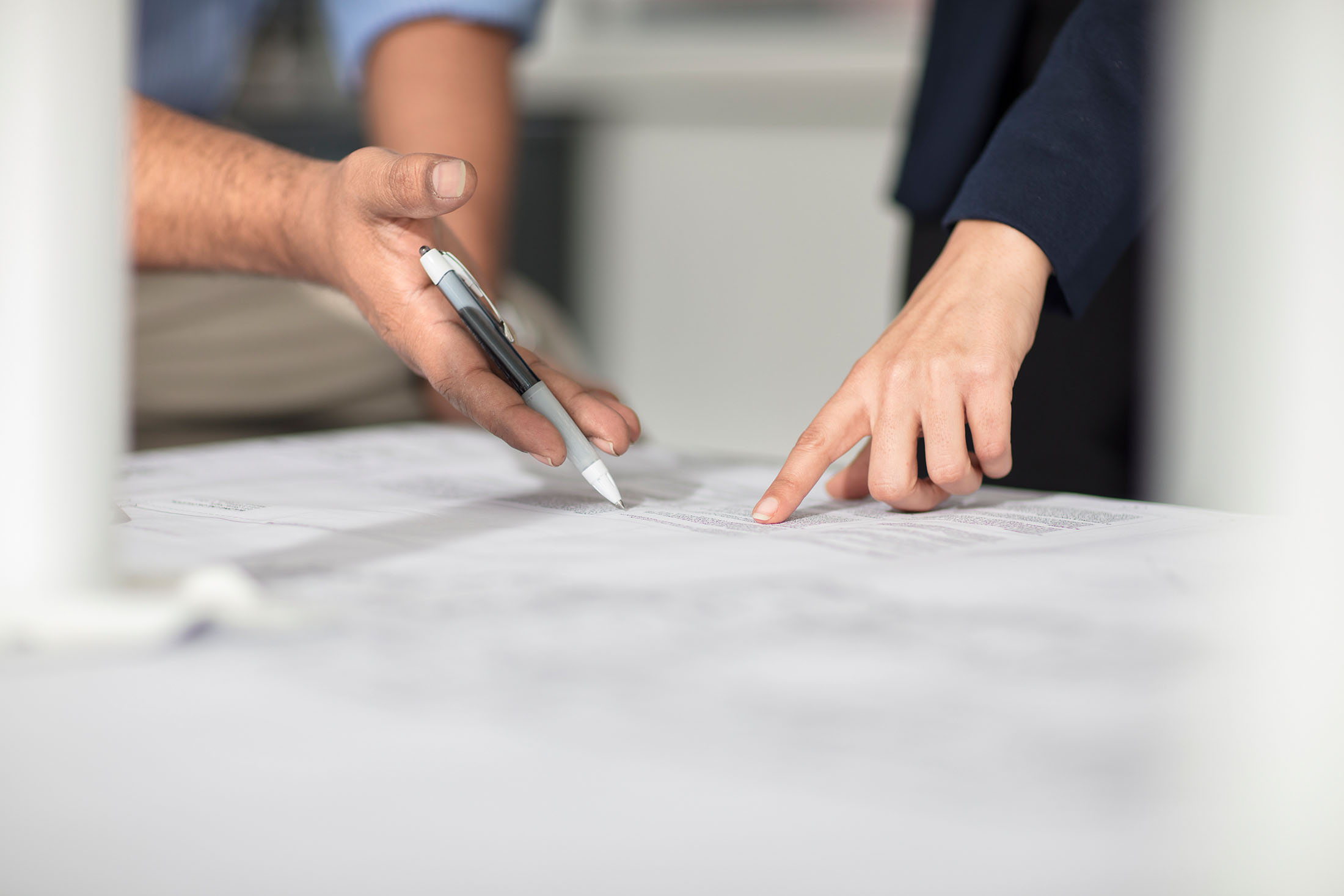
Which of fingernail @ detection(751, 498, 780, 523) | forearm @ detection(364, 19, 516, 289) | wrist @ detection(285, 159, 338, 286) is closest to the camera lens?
fingernail @ detection(751, 498, 780, 523)

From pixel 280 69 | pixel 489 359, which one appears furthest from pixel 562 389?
pixel 280 69

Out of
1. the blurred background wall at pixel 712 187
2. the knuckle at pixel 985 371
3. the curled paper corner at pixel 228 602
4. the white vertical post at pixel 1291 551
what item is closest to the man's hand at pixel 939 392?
the knuckle at pixel 985 371

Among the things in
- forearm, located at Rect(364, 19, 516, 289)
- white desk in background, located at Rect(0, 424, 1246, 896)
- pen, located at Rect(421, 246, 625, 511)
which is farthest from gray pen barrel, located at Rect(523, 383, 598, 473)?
forearm, located at Rect(364, 19, 516, 289)

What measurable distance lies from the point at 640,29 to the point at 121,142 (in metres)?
1.76

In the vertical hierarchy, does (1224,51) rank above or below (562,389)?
above

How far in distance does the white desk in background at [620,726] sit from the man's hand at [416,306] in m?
0.12

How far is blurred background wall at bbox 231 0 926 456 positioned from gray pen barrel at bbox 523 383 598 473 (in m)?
1.28

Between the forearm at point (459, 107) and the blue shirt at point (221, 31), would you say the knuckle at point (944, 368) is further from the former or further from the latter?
the blue shirt at point (221, 31)

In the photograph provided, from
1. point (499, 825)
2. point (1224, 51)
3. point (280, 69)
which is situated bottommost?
point (499, 825)

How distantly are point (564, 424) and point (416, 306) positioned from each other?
4.5 inches

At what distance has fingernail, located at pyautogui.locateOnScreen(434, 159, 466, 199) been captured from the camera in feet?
1.65

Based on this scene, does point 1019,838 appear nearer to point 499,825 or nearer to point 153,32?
point 499,825

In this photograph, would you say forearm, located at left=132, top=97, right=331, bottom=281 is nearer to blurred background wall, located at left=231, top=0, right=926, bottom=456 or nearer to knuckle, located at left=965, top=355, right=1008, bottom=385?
knuckle, located at left=965, top=355, right=1008, bottom=385

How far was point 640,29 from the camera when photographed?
1.94 m
